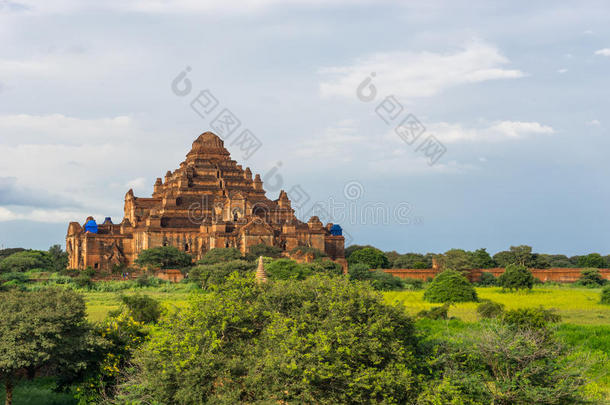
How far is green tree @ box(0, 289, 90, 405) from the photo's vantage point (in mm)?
21453

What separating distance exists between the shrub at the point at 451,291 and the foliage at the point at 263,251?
1799 cm

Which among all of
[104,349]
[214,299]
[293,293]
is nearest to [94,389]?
[104,349]

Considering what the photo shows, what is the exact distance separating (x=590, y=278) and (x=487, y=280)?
881 cm

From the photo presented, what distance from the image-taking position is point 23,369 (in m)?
23.0

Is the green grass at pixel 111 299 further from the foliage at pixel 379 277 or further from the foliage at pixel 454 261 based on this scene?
the foliage at pixel 454 261

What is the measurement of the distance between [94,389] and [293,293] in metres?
7.17

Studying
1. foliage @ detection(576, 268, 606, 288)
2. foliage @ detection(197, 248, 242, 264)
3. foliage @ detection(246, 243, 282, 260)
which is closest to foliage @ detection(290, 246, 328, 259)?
foliage @ detection(246, 243, 282, 260)

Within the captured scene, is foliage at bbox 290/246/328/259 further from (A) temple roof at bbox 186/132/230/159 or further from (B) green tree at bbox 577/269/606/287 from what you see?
(B) green tree at bbox 577/269/606/287

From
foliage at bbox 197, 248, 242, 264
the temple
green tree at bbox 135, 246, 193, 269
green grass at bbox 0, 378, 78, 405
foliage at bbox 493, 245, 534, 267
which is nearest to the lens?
green grass at bbox 0, 378, 78, 405

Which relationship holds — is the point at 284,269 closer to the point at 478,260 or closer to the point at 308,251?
the point at 308,251

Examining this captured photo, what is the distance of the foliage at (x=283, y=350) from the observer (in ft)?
57.8

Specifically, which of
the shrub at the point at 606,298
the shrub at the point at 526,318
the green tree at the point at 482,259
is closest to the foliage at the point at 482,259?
the green tree at the point at 482,259

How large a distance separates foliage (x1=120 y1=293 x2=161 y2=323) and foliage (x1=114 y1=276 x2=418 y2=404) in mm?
9552

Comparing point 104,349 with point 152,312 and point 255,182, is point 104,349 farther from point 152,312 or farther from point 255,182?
point 255,182
